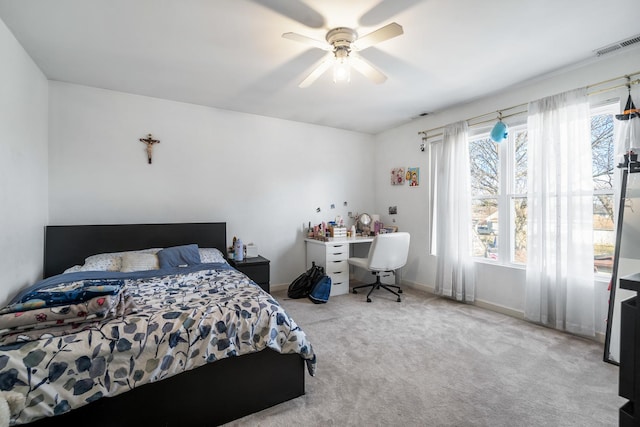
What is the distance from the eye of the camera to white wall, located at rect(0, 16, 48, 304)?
6.90 feet

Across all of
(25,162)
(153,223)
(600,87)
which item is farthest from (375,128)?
(25,162)

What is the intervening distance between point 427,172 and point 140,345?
3815 millimetres

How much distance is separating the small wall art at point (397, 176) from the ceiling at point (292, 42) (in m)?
1.33

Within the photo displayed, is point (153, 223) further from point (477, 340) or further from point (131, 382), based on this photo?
point (477, 340)

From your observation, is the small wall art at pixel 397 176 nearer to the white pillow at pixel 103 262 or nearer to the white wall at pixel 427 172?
the white wall at pixel 427 172

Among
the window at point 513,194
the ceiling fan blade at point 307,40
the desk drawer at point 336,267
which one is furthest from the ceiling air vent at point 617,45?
the desk drawer at point 336,267

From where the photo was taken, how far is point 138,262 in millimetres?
2754

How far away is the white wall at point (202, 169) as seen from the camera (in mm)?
3053

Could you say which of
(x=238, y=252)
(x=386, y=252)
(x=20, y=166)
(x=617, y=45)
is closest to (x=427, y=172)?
(x=386, y=252)

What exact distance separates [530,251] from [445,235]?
0.96 meters

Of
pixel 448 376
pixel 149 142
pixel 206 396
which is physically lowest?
pixel 448 376

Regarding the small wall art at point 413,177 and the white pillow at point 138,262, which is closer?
the white pillow at point 138,262

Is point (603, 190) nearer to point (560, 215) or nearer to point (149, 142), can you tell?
point (560, 215)

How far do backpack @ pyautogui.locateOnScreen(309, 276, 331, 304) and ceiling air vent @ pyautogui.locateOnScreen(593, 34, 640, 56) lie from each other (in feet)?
11.1
